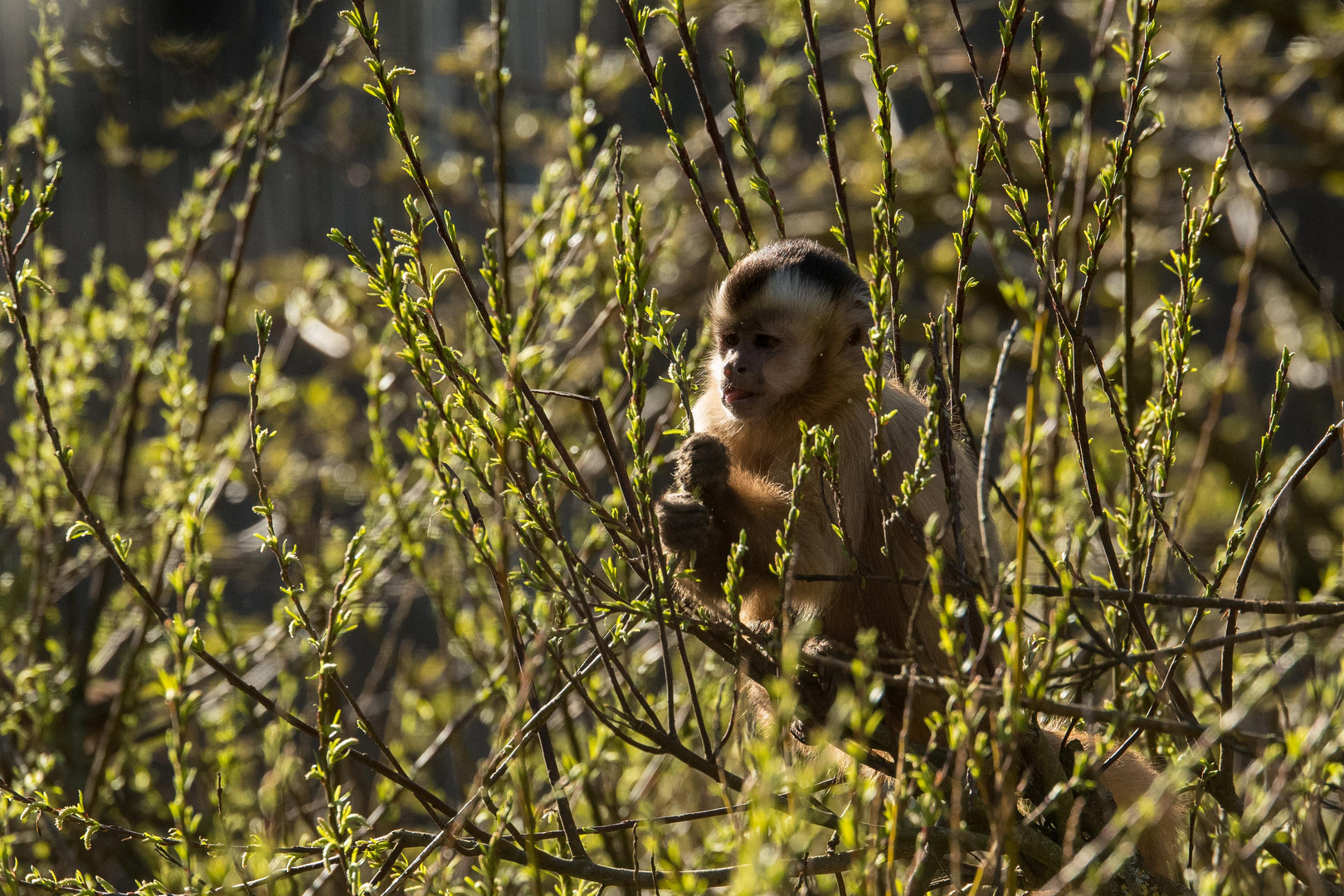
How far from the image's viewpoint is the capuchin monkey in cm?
283

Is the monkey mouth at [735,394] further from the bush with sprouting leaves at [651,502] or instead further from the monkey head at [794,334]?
the bush with sprouting leaves at [651,502]

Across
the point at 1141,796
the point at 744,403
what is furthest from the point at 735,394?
the point at 1141,796

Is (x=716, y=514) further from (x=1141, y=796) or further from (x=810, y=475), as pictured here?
(x=1141, y=796)

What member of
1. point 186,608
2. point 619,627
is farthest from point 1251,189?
point 186,608

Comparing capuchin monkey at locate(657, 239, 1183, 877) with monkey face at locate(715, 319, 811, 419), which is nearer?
capuchin monkey at locate(657, 239, 1183, 877)

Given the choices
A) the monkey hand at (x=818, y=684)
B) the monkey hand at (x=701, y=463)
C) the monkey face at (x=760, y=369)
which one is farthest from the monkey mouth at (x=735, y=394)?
the monkey hand at (x=818, y=684)

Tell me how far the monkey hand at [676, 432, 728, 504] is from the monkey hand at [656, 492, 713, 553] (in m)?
0.05

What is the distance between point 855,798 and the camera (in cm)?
183

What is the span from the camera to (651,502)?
2.28 metres

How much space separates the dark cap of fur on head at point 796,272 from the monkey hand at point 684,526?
770 millimetres

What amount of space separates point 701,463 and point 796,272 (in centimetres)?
87

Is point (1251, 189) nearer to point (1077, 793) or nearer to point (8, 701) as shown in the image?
point (1077, 793)

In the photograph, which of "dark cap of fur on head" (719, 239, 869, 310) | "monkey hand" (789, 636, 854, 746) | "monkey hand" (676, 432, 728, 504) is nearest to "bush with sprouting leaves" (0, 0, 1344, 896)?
"monkey hand" (789, 636, 854, 746)

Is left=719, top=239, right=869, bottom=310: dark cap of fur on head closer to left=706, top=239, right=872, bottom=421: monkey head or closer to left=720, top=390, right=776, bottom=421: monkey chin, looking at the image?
left=706, top=239, right=872, bottom=421: monkey head
